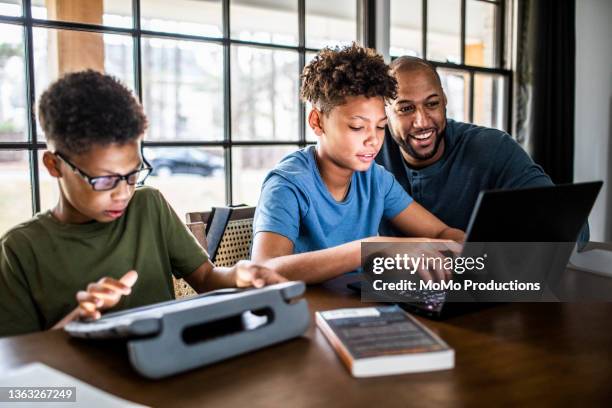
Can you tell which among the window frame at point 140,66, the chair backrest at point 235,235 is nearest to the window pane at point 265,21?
the window frame at point 140,66

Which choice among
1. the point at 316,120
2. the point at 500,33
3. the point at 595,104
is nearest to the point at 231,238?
the point at 316,120

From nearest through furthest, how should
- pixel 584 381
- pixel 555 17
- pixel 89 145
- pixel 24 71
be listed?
pixel 584 381, pixel 89 145, pixel 24 71, pixel 555 17

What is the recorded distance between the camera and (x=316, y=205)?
1.51 m

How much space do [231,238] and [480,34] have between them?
2.65m

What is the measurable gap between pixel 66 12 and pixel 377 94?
Result: 1.23 m

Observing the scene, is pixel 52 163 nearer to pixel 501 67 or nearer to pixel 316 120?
pixel 316 120

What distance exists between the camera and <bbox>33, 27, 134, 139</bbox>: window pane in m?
2.03

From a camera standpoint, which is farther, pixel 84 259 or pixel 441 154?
pixel 441 154

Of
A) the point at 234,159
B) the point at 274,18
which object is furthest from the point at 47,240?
the point at 274,18

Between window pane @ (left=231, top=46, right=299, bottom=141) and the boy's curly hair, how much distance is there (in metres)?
1.00

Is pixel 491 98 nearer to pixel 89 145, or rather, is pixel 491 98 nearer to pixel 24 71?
pixel 24 71

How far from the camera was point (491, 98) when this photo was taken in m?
3.71

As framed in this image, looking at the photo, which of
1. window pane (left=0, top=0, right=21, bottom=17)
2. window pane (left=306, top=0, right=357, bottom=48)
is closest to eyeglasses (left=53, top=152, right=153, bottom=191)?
window pane (left=0, top=0, right=21, bottom=17)

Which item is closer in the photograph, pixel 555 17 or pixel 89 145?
pixel 89 145
